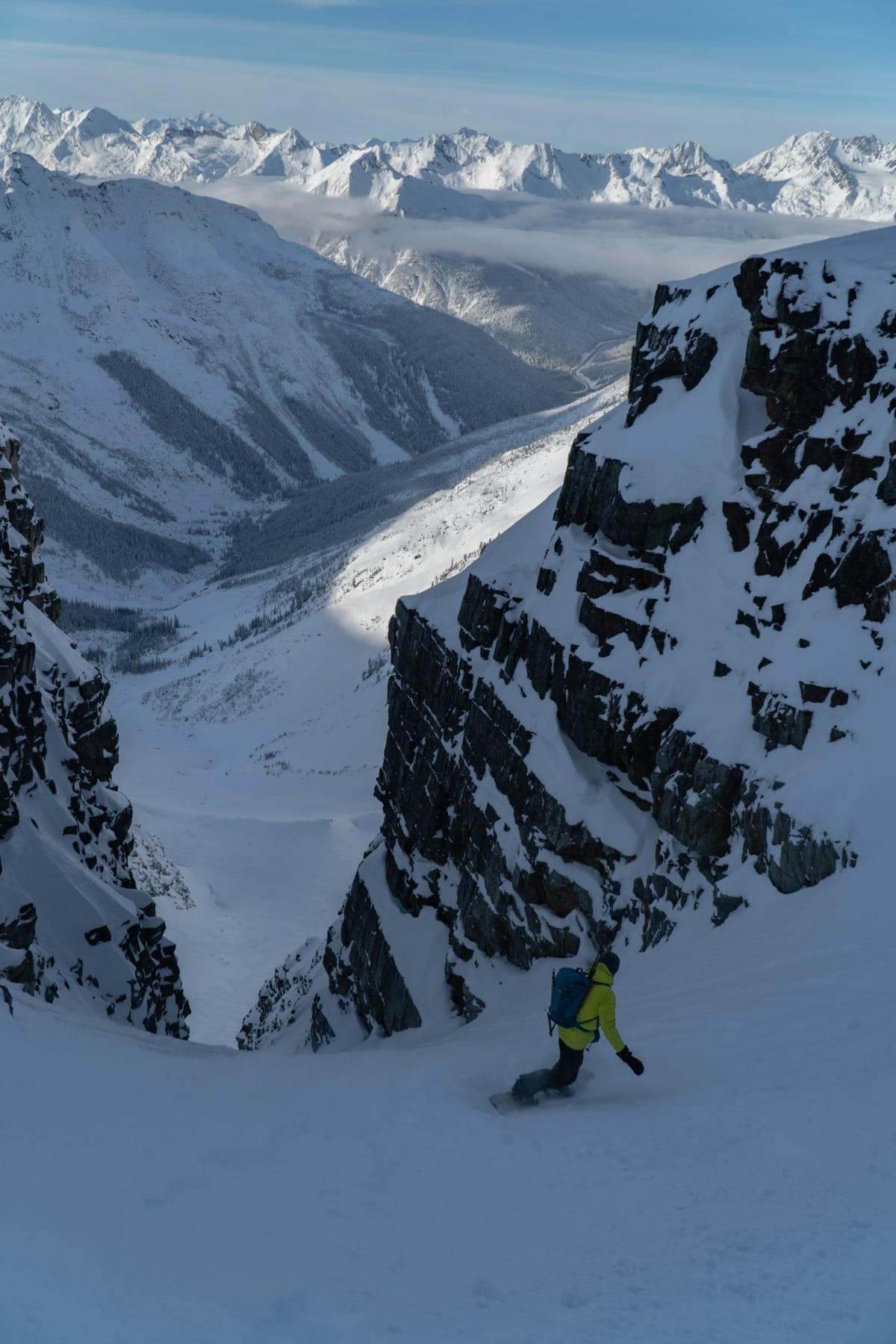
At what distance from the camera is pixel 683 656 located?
74.6ft

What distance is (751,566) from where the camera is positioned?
895 inches

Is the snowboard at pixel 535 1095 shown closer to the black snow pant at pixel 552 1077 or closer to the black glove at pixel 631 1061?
the black snow pant at pixel 552 1077

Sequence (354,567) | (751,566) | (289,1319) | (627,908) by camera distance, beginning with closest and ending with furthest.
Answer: (289,1319) < (627,908) < (751,566) < (354,567)

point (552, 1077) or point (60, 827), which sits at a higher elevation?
point (552, 1077)

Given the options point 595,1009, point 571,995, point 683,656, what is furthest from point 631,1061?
point 683,656

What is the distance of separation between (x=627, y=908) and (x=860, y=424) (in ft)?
40.7

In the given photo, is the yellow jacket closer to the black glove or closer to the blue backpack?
the blue backpack

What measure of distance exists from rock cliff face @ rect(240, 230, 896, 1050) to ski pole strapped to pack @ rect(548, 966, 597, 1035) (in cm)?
631

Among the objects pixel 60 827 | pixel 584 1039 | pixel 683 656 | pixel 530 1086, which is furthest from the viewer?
pixel 60 827

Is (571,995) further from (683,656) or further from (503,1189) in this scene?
(683,656)

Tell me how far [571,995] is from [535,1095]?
1.50m

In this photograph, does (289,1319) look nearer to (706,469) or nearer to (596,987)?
(596,987)

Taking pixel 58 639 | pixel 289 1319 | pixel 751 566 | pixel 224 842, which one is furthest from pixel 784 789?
pixel 224 842

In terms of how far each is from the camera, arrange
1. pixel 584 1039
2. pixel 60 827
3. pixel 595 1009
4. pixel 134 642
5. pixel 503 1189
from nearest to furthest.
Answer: pixel 503 1189, pixel 595 1009, pixel 584 1039, pixel 60 827, pixel 134 642
